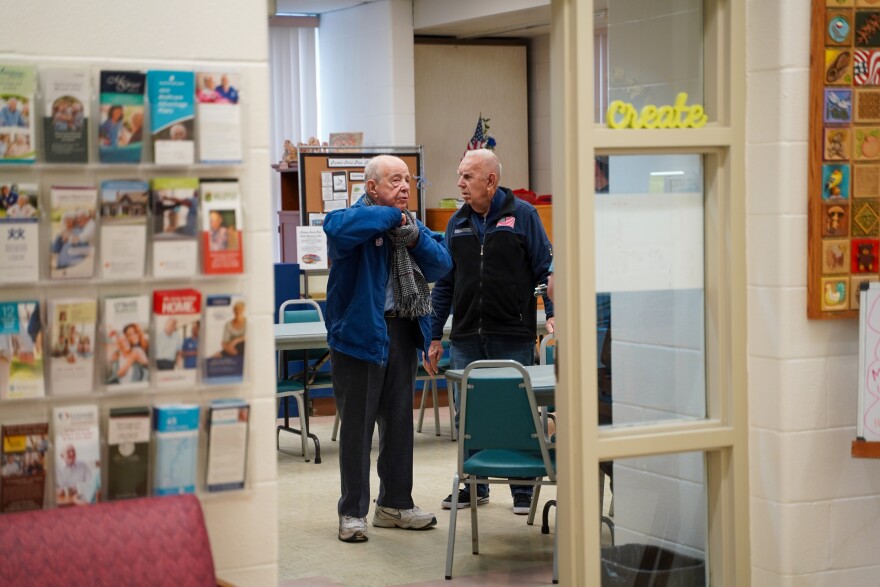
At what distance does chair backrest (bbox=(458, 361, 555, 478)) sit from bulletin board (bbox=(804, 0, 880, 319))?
1.49 metres

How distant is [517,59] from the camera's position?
10.9 m

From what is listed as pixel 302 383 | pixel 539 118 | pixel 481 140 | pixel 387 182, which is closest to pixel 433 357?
pixel 387 182

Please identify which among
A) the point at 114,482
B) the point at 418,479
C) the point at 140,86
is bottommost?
the point at 418,479

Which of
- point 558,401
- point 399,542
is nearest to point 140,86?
point 558,401

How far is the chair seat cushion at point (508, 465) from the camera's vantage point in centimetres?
436

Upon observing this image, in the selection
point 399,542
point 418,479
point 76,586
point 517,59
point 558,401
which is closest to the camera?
point 76,586

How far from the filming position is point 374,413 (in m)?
4.88

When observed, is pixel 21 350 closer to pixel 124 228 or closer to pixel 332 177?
pixel 124 228

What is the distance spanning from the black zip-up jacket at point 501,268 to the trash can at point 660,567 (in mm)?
2175

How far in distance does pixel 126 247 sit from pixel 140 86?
1.09ft

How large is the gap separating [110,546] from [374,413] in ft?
8.88

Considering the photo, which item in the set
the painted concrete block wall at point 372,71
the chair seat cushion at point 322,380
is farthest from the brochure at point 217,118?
the painted concrete block wall at point 372,71

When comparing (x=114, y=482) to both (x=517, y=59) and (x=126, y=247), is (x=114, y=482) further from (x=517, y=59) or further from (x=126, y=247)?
(x=517, y=59)

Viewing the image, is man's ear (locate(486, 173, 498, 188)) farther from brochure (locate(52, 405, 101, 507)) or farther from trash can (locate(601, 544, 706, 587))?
brochure (locate(52, 405, 101, 507))
